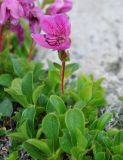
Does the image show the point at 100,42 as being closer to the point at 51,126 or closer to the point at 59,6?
the point at 59,6

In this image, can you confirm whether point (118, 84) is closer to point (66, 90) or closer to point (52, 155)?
point (66, 90)

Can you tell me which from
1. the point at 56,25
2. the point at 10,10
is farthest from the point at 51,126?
the point at 10,10

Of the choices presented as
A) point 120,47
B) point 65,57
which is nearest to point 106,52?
point 120,47

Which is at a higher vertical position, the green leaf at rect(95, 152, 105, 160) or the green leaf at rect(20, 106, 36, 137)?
the green leaf at rect(20, 106, 36, 137)

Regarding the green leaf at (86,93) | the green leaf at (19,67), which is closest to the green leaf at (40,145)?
the green leaf at (86,93)

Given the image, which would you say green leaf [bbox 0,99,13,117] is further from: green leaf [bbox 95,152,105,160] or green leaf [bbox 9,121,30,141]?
green leaf [bbox 95,152,105,160]

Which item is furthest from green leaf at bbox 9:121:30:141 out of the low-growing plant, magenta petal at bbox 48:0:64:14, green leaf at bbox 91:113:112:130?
magenta petal at bbox 48:0:64:14
